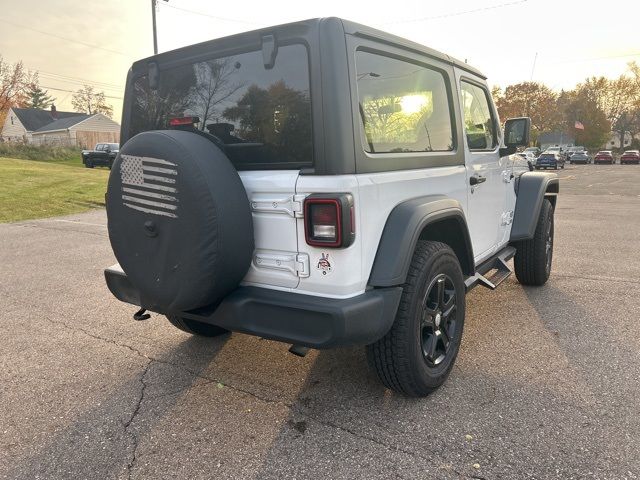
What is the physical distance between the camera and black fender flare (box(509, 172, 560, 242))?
14.4ft

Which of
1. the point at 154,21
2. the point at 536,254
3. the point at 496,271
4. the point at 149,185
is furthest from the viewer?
the point at 154,21

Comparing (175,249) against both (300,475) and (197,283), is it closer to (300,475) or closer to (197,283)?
(197,283)

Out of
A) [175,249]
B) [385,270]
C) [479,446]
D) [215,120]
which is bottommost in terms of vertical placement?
[479,446]

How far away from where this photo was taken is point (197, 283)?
2291 millimetres

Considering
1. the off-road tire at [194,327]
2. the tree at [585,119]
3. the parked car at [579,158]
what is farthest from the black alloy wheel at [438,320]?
the tree at [585,119]

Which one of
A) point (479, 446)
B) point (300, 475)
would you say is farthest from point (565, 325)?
point (300, 475)

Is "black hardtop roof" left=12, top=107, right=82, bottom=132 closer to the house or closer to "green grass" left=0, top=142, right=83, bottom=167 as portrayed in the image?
the house

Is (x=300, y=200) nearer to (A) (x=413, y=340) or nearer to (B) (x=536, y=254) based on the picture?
(A) (x=413, y=340)

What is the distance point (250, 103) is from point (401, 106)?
0.86 metres

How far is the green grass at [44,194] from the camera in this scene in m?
12.1

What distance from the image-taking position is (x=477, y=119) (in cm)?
376

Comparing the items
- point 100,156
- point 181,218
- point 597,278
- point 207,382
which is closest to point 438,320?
point 207,382

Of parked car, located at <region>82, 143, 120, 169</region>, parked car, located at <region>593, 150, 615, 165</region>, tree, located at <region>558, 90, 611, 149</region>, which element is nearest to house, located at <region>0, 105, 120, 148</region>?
parked car, located at <region>82, 143, 120, 169</region>

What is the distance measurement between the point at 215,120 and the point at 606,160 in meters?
52.7
